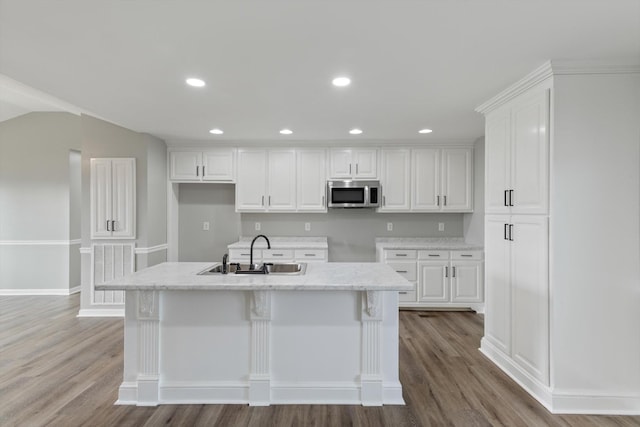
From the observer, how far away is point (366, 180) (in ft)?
15.7

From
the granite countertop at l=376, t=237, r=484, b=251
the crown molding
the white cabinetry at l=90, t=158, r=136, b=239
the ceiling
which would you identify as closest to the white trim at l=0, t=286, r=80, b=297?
the white cabinetry at l=90, t=158, r=136, b=239

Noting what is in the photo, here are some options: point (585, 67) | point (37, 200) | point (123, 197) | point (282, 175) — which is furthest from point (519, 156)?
point (37, 200)

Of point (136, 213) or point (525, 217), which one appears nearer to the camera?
point (525, 217)

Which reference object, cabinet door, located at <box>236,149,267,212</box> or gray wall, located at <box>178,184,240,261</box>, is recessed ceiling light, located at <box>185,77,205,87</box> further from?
gray wall, located at <box>178,184,240,261</box>

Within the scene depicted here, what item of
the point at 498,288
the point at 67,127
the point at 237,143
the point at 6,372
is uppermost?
the point at 67,127

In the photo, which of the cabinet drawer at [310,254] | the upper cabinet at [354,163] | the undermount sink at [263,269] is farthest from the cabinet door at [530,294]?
the cabinet drawer at [310,254]

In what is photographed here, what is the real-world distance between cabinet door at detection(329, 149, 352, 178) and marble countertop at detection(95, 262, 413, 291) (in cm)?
242

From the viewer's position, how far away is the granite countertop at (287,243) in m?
4.64

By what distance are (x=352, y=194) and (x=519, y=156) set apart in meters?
2.38

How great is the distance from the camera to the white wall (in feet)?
7.39

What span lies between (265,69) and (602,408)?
3329 millimetres

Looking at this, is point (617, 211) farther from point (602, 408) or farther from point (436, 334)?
point (436, 334)

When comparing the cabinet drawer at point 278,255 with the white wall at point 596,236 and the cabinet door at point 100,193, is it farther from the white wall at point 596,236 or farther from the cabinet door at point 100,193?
the white wall at point 596,236

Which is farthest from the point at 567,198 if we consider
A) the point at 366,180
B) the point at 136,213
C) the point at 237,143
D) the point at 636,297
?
the point at 136,213
